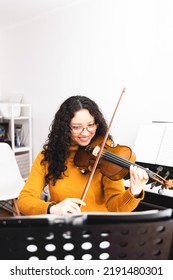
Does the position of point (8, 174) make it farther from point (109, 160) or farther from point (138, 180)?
point (138, 180)

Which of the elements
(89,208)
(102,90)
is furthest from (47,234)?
(102,90)

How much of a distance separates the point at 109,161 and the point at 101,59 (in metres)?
1.43

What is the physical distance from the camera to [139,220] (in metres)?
0.58

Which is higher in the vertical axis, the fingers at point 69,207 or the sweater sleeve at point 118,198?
the fingers at point 69,207

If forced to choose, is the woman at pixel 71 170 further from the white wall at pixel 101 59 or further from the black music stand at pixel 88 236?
the white wall at pixel 101 59

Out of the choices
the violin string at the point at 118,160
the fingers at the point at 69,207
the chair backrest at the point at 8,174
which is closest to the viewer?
the fingers at the point at 69,207

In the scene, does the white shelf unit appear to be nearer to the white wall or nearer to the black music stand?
the white wall

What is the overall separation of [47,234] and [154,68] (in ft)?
6.09

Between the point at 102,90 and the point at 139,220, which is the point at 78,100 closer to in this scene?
the point at 139,220

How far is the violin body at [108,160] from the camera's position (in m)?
1.32

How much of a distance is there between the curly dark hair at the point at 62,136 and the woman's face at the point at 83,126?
0.02 meters

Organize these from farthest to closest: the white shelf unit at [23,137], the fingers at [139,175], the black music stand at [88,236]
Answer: the white shelf unit at [23,137], the fingers at [139,175], the black music stand at [88,236]

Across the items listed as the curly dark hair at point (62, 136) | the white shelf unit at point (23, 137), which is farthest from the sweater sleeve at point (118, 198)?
the white shelf unit at point (23, 137)

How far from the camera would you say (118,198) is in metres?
1.25
